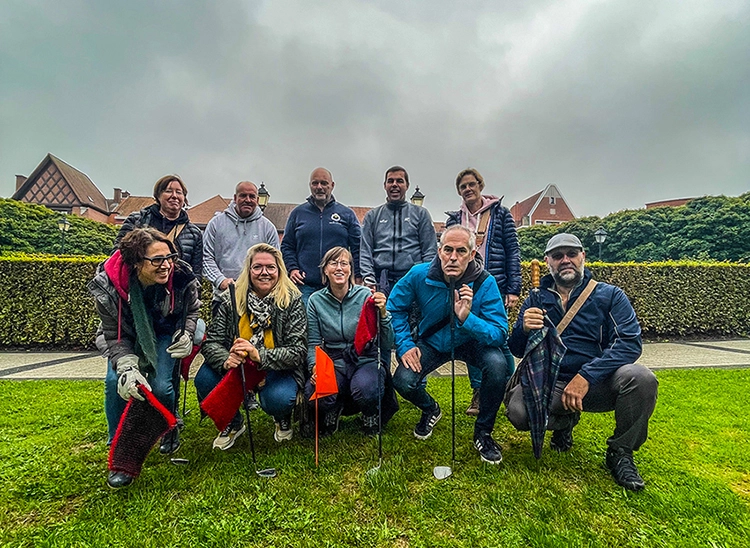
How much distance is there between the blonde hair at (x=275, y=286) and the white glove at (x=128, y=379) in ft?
2.70

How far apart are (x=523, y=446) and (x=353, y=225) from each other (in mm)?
2736

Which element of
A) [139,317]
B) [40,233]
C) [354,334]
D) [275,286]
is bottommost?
[354,334]

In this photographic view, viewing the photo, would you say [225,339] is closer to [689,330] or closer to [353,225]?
[353,225]

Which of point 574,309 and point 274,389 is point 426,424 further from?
point 574,309

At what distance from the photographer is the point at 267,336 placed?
10.3 ft

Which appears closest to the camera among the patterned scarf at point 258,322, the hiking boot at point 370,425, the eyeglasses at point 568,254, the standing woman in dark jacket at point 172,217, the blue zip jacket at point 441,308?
the eyeglasses at point 568,254

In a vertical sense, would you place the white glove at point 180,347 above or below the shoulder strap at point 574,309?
below

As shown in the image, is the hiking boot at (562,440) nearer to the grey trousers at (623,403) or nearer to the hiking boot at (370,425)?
the grey trousers at (623,403)

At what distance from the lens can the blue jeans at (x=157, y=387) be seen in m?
2.80

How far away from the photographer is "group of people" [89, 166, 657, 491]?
265 cm

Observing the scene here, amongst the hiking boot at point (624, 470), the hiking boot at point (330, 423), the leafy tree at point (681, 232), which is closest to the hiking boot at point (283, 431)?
the hiking boot at point (330, 423)

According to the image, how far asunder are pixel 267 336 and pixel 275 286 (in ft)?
1.34

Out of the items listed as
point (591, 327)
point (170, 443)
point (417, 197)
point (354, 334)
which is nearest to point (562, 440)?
point (591, 327)

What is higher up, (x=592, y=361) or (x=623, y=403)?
(x=592, y=361)
